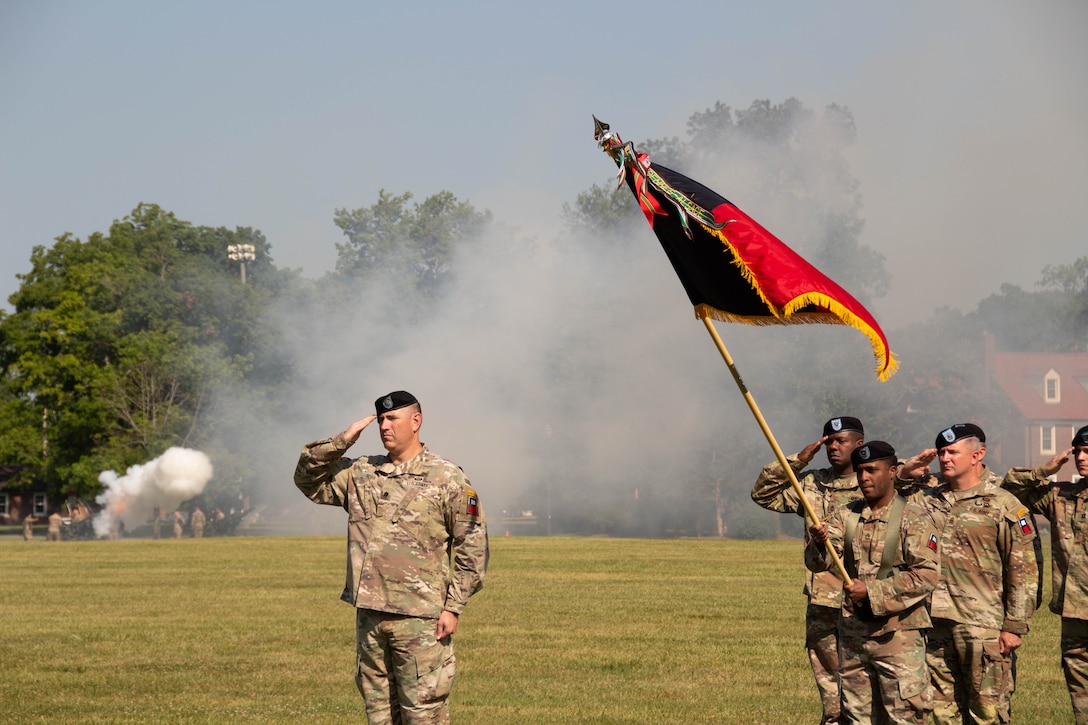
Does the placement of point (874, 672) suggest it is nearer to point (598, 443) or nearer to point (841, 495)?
point (841, 495)

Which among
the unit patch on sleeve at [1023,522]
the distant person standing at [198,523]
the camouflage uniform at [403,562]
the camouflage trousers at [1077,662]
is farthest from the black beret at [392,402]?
the distant person standing at [198,523]

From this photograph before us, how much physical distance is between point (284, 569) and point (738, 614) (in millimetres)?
12910

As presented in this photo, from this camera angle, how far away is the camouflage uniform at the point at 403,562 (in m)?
7.53

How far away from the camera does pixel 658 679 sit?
12.8 meters

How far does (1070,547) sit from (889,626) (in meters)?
2.64

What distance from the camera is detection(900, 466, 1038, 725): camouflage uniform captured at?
29.1 feet

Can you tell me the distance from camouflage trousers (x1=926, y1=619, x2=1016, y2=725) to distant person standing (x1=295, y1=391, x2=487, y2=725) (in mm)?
3386

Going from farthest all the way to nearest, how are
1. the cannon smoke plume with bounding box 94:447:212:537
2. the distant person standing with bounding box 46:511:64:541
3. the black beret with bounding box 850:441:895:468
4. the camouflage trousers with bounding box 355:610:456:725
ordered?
the cannon smoke plume with bounding box 94:447:212:537
the distant person standing with bounding box 46:511:64:541
the black beret with bounding box 850:441:895:468
the camouflage trousers with bounding box 355:610:456:725

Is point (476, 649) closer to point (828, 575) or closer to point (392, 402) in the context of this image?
point (828, 575)

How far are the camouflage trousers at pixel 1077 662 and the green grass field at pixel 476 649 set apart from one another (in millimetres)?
1421

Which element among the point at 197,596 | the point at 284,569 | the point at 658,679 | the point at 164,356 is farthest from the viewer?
the point at 164,356

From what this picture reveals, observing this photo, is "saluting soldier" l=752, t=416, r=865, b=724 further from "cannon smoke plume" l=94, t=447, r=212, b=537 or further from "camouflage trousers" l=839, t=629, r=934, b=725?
"cannon smoke plume" l=94, t=447, r=212, b=537

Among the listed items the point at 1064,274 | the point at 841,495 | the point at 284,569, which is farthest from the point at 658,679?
the point at 1064,274

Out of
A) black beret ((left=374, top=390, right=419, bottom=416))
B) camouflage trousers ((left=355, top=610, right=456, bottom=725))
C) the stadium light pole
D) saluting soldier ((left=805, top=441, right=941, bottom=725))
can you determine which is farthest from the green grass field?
the stadium light pole
